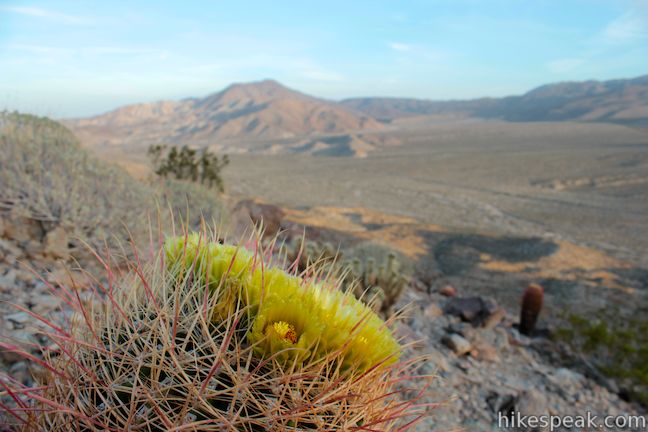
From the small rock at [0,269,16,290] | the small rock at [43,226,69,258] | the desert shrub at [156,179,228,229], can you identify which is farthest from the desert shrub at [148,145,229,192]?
the small rock at [0,269,16,290]

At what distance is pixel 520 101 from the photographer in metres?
178

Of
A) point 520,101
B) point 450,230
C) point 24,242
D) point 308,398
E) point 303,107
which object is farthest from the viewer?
point 520,101

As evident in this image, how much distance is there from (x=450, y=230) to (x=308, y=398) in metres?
17.8

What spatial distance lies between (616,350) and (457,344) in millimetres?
2686

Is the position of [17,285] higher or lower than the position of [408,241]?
higher

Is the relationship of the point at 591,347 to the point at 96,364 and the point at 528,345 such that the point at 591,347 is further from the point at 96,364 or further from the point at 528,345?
the point at 96,364

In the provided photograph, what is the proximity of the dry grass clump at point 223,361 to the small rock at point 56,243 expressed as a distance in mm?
3605

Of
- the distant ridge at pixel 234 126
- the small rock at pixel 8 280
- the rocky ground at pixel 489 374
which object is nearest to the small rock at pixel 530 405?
the rocky ground at pixel 489 374

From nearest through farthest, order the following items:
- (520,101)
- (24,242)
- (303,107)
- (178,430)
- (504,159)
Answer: (178,430)
(24,242)
(504,159)
(303,107)
(520,101)

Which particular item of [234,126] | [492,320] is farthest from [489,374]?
[234,126]

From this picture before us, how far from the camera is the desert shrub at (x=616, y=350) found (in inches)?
217

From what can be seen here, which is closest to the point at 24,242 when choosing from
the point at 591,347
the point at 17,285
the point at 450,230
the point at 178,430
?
the point at 17,285

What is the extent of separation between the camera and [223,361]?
132cm

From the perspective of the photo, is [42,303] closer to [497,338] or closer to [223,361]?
[223,361]
